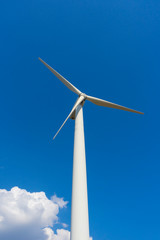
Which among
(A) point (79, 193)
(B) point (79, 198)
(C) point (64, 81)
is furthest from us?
(C) point (64, 81)

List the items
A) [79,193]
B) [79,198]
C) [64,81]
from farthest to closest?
1. [64,81]
2. [79,193]
3. [79,198]

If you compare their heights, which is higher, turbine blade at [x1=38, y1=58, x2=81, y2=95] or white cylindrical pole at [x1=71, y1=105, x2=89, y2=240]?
turbine blade at [x1=38, y1=58, x2=81, y2=95]

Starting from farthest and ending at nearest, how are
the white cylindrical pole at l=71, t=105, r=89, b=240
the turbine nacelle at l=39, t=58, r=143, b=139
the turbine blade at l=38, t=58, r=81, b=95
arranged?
the turbine blade at l=38, t=58, r=81, b=95, the turbine nacelle at l=39, t=58, r=143, b=139, the white cylindrical pole at l=71, t=105, r=89, b=240

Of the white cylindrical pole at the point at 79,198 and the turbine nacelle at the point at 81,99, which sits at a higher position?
the turbine nacelle at the point at 81,99

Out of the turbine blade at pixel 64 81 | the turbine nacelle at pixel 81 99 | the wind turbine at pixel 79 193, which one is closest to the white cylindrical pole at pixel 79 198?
the wind turbine at pixel 79 193

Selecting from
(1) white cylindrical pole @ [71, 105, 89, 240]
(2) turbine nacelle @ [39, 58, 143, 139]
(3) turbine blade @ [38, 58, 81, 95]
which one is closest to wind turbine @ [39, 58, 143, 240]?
(1) white cylindrical pole @ [71, 105, 89, 240]

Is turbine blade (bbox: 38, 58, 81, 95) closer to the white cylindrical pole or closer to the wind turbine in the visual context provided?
the wind turbine

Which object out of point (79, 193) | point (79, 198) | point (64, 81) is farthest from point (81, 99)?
point (79, 198)

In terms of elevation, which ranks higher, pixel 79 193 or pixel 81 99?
pixel 81 99

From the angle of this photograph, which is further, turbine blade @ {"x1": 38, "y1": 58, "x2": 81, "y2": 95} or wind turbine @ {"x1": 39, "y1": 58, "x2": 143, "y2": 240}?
turbine blade @ {"x1": 38, "y1": 58, "x2": 81, "y2": 95}

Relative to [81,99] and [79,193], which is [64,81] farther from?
[79,193]

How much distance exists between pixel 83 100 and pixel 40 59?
371 inches

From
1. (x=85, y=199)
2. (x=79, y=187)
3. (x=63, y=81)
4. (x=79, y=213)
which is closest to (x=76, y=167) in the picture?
(x=79, y=187)

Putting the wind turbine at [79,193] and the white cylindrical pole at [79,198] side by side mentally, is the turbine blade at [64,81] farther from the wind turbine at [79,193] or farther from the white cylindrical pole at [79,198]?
the white cylindrical pole at [79,198]
